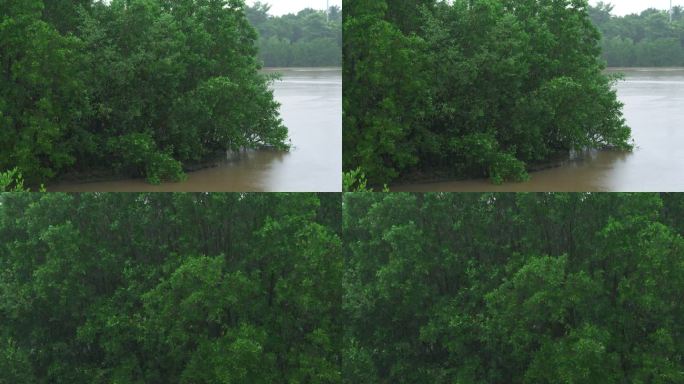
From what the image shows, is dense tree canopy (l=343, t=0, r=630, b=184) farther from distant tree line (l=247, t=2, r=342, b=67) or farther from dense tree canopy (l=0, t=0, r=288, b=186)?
dense tree canopy (l=0, t=0, r=288, b=186)

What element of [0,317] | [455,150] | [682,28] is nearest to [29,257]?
[0,317]

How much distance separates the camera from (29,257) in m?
8.98

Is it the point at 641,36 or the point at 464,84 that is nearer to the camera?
the point at 464,84

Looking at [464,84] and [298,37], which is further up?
[298,37]

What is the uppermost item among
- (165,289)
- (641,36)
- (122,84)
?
(641,36)

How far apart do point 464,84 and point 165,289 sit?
4.57 meters

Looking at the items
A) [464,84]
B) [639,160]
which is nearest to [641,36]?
[639,160]

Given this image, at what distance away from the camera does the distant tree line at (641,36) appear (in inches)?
456

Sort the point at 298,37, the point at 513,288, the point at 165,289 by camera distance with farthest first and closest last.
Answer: the point at 298,37
the point at 165,289
the point at 513,288

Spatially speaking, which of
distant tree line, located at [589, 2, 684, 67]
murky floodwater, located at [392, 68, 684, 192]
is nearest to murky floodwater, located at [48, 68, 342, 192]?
Result: murky floodwater, located at [392, 68, 684, 192]

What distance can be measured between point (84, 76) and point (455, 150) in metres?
4.89

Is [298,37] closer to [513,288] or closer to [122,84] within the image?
[122,84]

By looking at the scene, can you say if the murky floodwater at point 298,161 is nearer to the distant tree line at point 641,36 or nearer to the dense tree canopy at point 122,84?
the dense tree canopy at point 122,84

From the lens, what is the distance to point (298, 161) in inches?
489
